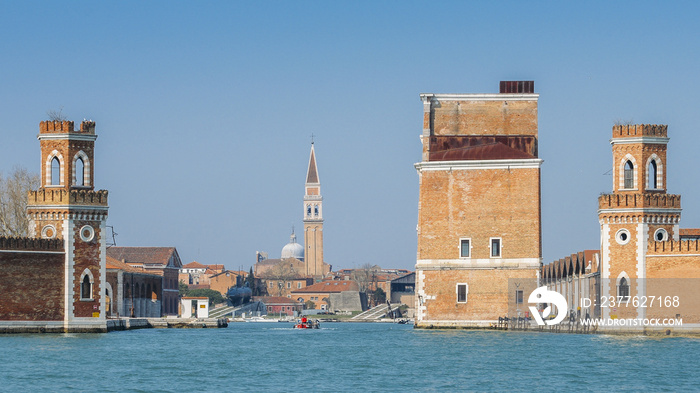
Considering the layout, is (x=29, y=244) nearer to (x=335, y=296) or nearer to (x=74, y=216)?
(x=74, y=216)

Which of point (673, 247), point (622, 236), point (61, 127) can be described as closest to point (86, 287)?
point (61, 127)

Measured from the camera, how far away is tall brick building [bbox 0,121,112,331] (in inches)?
2098

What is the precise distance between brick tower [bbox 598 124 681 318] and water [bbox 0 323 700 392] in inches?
102

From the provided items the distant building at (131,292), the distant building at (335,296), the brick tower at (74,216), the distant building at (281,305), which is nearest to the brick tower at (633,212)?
the brick tower at (74,216)

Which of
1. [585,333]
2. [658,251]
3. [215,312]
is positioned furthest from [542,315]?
[215,312]

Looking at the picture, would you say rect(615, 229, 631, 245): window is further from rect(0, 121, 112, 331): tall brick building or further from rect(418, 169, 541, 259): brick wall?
rect(0, 121, 112, 331): tall brick building

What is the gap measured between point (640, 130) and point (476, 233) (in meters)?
10.2

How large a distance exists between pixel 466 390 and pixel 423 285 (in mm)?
26524

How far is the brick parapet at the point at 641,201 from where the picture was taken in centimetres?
5403

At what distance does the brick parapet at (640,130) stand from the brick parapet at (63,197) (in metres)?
23.5

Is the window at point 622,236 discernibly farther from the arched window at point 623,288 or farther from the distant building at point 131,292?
the distant building at point 131,292

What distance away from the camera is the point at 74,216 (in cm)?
5519

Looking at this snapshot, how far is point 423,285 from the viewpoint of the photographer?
6175 centimetres

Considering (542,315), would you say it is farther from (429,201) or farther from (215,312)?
(215,312)
